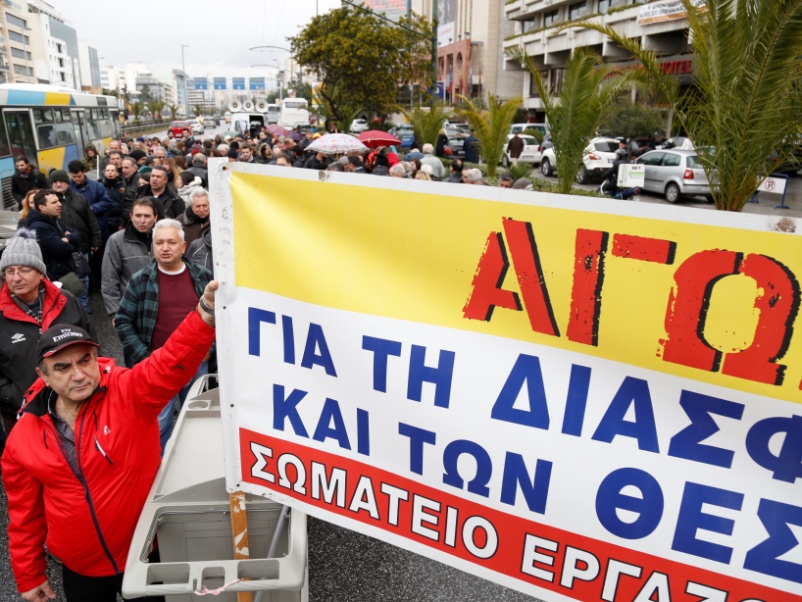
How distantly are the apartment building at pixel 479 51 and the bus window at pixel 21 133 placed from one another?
45839 mm

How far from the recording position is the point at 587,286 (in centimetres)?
153

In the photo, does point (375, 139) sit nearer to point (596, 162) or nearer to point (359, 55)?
point (596, 162)

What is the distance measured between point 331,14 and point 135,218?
3005 cm

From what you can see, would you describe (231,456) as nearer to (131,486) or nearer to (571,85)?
(131,486)

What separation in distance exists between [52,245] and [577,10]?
4449 centimetres

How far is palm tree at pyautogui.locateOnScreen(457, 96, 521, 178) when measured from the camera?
1186 centimetres

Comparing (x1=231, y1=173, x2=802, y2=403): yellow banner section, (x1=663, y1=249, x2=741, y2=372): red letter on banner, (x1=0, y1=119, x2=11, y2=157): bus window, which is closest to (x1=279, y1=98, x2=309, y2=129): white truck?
(x1=0, y1=119, x2=11, y2=157): bus window

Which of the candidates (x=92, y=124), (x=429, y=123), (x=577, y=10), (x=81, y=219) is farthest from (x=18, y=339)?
(x=577, y=10)

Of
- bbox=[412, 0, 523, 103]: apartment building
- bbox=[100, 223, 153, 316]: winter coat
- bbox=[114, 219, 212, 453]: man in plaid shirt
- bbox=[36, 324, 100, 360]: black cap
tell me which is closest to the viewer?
bbox=[36, 324, 100, 360]: black cap

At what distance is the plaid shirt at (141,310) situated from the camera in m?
3.78

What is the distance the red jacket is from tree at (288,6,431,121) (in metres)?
29.2

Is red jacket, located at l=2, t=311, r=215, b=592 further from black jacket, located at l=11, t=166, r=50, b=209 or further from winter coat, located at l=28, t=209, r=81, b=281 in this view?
black jacket, located at l=11, t=166, r=50, b=209

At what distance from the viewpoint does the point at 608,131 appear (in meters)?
29.8

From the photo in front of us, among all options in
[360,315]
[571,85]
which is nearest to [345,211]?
[360,315]
